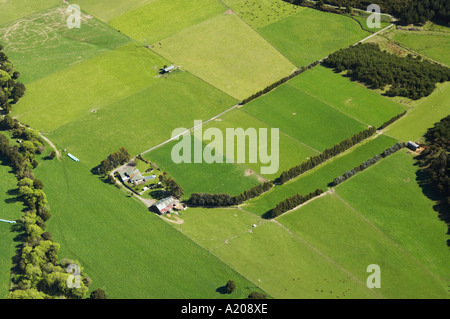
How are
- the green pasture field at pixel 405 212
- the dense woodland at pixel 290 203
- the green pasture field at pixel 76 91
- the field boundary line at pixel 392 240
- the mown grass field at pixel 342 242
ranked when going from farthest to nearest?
the green pasture field at pixel 76 91 < the dense woodland at pixel 290 203 < the green pasture field at pixel 405 212 < the field boundary line at pixel 392 240 < the mown grass field at pixel 342 242

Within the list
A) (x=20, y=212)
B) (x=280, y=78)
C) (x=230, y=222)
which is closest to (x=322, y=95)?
(x=280, y=78)

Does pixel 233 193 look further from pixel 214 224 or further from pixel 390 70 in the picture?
pixel 390 70

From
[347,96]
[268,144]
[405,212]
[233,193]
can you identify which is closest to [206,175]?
[233,193]

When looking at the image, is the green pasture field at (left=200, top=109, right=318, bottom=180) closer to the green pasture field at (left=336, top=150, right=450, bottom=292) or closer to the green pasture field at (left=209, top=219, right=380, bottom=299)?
the green pasture field at (left=336, top=150, right=450, bottom=292)

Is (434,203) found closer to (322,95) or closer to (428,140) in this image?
(428,140)

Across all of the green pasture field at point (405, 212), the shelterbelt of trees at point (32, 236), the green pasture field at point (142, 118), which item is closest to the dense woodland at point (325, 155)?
the green pasture field at point (405, 212)

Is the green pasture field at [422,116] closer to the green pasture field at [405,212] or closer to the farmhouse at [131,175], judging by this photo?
the green pasture field at [405,212]

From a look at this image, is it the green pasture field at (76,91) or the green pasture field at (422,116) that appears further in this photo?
the green pasture field at (76,91)

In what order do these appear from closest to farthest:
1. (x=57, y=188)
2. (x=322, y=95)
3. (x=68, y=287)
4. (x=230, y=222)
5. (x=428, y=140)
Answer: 1. (x=68, y=287)
2. (x=230, y=222)
3. (x=57, y=188)
4. (x=428, y=140)
5. (x=322, y=95)
